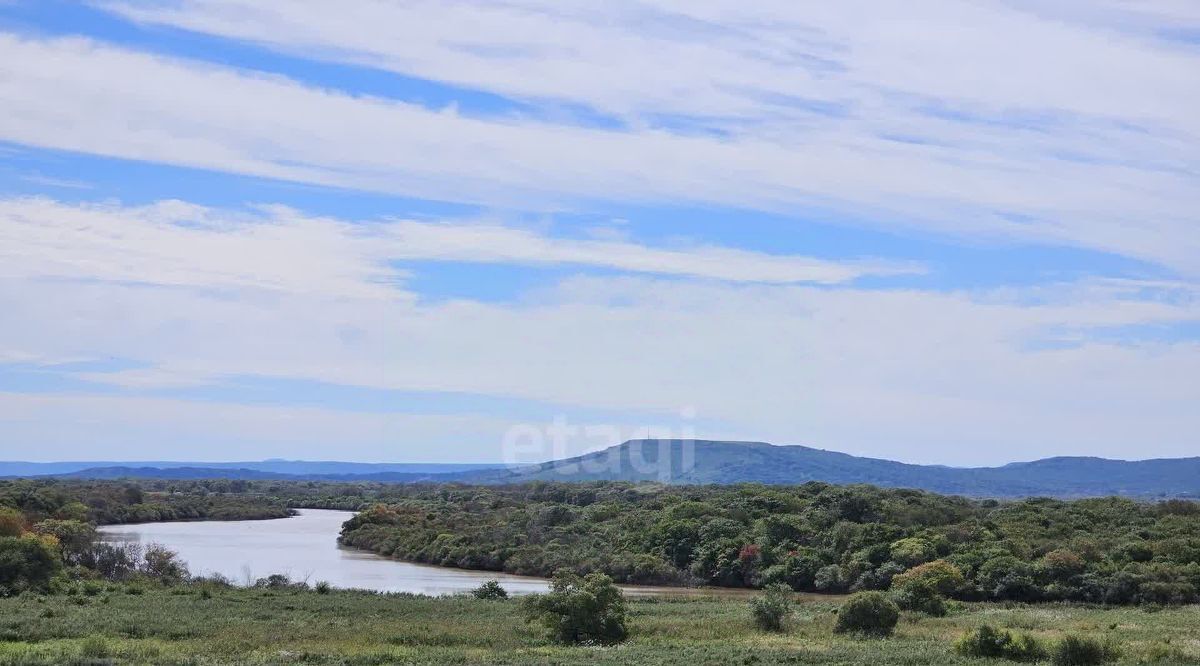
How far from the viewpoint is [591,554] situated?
7306 cm

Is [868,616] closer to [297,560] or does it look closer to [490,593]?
[490,593]

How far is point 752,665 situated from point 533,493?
10008 centimetres

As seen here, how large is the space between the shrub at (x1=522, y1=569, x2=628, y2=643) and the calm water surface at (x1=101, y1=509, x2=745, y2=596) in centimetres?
2127

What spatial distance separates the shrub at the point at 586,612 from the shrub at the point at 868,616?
6954 mm

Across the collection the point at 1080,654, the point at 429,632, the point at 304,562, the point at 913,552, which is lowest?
the point at 304,562

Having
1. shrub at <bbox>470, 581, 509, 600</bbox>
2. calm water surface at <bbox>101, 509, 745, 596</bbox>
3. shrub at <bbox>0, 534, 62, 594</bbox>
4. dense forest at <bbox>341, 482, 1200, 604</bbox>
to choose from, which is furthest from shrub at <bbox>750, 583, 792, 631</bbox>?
shrub at <bbox>0, 534, 62, 594</bbox>

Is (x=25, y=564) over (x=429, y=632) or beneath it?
over

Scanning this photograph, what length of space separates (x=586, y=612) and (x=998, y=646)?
1176cm

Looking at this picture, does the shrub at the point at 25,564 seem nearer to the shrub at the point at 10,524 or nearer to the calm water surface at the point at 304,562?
the shrub at the point at 10,524

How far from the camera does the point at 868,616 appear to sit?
122ft

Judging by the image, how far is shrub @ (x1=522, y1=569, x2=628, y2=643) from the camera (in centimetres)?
3612

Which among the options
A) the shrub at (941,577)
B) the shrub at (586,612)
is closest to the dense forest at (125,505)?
the shrub at (586,612)

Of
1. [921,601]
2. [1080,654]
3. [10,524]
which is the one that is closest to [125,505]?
[10,524]

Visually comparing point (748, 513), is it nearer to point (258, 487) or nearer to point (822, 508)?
point (822, 508)
